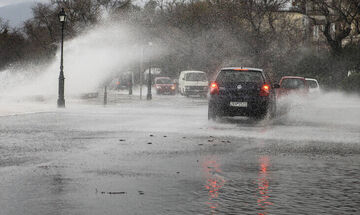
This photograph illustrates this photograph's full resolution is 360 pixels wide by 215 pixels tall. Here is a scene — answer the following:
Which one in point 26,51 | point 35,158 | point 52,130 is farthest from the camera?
point 26,51

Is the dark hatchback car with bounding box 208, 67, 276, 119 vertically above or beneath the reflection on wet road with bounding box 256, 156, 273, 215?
above

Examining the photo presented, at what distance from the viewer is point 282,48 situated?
63.0 metres

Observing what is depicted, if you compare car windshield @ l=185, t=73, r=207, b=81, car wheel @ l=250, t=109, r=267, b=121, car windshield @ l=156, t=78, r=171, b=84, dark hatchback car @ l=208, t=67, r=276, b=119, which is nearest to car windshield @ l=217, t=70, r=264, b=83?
dark hatchback car @ l=208, t=67, r=276, b=119

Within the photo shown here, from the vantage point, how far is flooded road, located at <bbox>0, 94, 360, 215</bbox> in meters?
8.38

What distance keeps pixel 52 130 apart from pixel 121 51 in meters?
56.0

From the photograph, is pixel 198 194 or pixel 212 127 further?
pixel 212 127

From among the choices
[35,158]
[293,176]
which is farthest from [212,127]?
[293,176]

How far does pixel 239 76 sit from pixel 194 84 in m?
34.8

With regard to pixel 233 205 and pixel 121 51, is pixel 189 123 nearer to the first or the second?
pixel 233 205

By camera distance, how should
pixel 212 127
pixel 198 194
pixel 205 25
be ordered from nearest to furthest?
1. pixel 198 194
2. pixel 212 127
3. pixel 205 25

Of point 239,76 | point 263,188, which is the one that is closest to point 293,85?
point 239,76

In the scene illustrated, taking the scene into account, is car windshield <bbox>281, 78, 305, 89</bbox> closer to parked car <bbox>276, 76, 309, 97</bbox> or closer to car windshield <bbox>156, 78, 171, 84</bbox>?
parked car <bbox>276, 76, 309, 97</bbox>

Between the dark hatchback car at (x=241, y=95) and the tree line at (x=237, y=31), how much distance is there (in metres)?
36.2

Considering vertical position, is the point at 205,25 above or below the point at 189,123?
above
